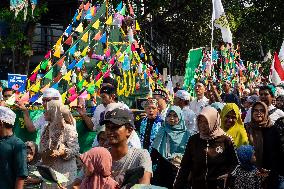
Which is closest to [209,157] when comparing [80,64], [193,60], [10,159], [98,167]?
[10,159]

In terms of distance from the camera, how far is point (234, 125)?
25.8ft

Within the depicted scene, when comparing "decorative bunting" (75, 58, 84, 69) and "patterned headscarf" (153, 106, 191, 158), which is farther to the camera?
"decorative bunting" (75, 58, 84, 69)

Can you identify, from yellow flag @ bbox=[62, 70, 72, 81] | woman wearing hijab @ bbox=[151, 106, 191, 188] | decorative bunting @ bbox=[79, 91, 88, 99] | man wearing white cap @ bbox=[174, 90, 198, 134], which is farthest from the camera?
yellow flag @ bbox=[62, 70, 72, 81]

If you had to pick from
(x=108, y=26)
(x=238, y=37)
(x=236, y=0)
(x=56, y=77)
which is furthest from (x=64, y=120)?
(x=238, y=37)

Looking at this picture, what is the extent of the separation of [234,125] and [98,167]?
3776 millimetres

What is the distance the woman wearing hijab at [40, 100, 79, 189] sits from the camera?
672 centimetres

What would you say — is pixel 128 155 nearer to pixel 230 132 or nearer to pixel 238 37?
pixel 230 132

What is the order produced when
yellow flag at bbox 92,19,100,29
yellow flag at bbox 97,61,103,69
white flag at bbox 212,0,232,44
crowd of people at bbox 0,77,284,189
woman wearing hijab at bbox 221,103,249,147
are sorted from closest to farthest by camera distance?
crowd of people at bbox 0,77,284,189
woman wearing hijab at bbox 221,103,249,147
yellow flag at bbox 97,61,103,69
yellow flag at bbox 92,19,100,29
white flag at bbox 212,0,232,44

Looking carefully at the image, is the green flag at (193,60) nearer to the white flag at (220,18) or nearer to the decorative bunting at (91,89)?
the white flag at (220,18)

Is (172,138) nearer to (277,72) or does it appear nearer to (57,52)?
(57,52)

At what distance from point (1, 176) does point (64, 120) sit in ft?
4.16

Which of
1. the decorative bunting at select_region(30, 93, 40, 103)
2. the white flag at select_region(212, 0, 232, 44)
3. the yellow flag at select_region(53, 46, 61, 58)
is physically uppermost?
the white flag at select_region(212, 0, 232, 44)

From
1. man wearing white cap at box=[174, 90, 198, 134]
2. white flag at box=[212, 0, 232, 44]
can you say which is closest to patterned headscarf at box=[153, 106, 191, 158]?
man wearing white cap at box=[174, 90, 198, 134]

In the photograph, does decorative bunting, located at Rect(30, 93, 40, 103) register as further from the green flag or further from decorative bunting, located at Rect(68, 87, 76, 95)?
the green flag
